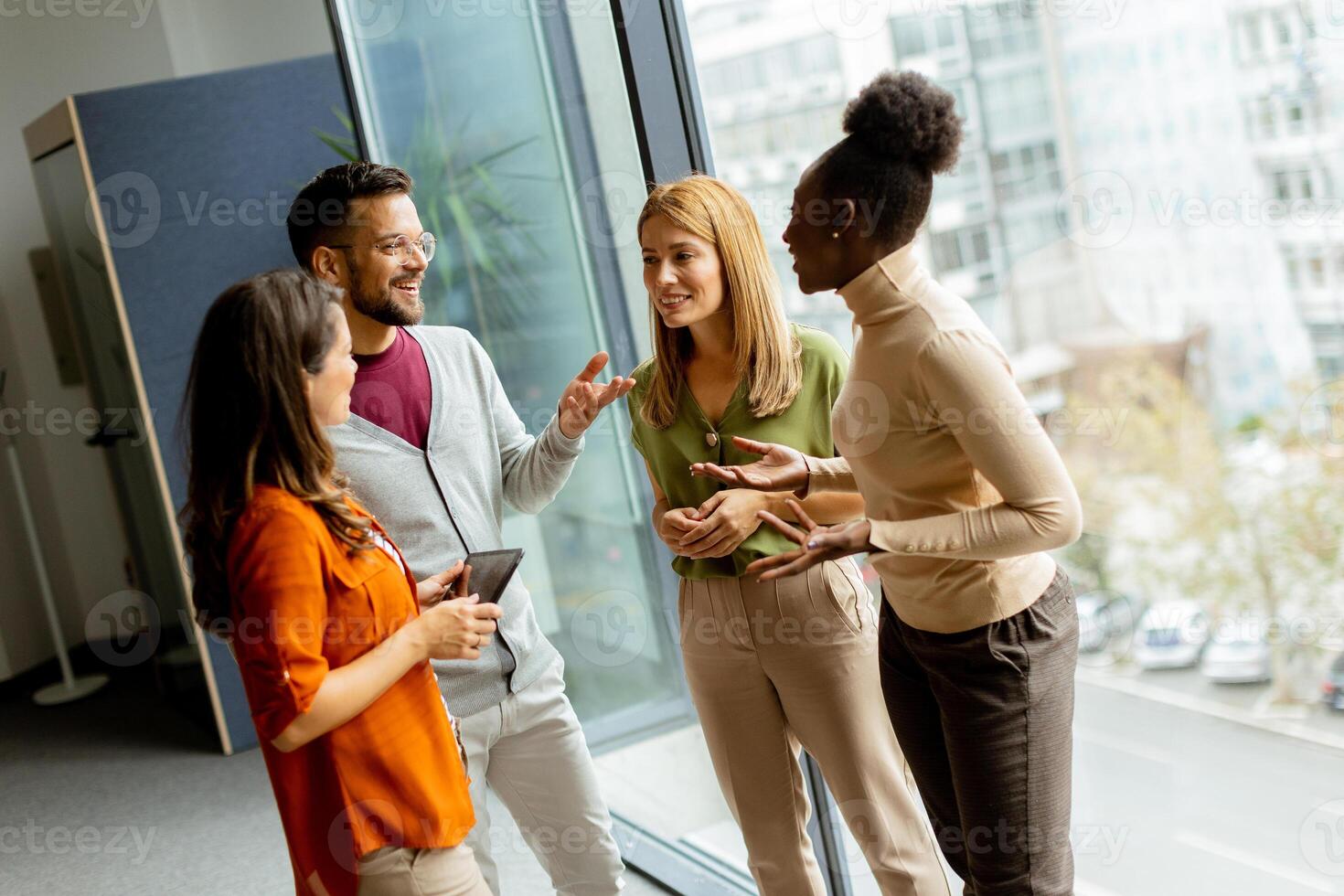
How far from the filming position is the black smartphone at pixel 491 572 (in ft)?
5.24

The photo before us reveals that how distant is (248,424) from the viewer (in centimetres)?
136

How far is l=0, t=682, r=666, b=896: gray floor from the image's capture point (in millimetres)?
3268

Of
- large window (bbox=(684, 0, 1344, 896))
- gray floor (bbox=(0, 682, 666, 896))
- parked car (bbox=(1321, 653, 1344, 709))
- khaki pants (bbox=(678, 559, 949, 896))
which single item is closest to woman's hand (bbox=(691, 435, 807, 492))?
khaki pants (bbox=(678, 559, 949, 896))

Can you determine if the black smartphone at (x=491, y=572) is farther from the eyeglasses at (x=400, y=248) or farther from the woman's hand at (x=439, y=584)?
the eyeglasses at (x=400, y=248)

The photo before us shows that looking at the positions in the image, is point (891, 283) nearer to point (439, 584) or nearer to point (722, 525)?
point (722, 525)

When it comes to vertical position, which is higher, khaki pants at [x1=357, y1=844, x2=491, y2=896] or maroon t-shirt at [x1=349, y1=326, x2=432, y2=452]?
maroon t-shirt at [x1=349, y1=326, x2=432, y2=452]

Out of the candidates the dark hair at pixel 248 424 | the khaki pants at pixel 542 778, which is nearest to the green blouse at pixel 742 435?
the khaki pants at pixel 542 778

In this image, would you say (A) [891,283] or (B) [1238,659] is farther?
(B) [1238,659]

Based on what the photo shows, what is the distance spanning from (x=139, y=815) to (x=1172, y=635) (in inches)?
135

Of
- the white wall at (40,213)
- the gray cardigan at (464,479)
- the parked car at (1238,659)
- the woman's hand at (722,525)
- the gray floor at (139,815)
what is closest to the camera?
the parked car at (1238,659)

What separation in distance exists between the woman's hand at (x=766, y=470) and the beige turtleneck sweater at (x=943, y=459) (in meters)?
0.14

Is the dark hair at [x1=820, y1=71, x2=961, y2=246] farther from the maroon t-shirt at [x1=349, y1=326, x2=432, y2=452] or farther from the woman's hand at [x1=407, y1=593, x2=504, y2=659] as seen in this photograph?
the maroon t-shirt at [x1=349, y1=326, x2=432, y2=452]

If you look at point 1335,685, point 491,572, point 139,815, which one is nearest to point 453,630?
point 491,572

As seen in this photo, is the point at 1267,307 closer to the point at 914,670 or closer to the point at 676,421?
the point at 914,670
